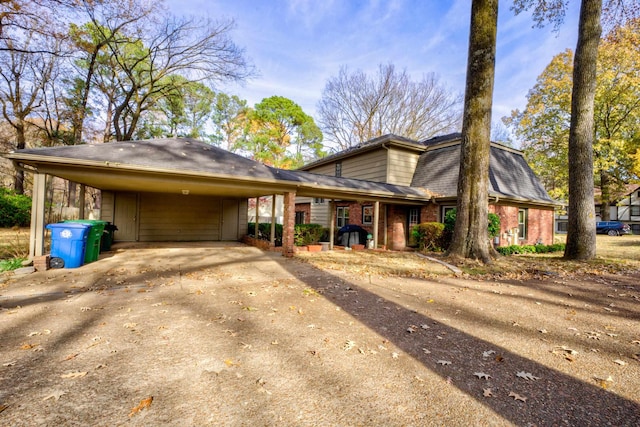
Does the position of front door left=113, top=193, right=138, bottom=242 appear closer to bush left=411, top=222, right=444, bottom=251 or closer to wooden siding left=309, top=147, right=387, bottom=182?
wooden siding left=309, top=147, right=387, bottom=182

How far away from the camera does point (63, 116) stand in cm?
1831

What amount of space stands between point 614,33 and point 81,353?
2047 cm

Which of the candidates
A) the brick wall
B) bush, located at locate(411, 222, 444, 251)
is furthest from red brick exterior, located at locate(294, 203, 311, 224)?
bush, located at locate(411, 222, 444, 251)

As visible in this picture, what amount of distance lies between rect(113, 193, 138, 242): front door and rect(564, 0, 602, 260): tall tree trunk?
16145 mm

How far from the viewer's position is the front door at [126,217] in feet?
38.0

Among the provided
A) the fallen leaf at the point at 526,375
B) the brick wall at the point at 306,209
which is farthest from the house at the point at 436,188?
the fallen leaf at the point at 526,375

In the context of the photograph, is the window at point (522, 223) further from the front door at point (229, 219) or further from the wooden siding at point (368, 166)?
the front door at point (229, 219)

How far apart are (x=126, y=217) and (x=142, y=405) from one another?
11867 mm

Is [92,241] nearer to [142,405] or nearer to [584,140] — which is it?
[142,405]

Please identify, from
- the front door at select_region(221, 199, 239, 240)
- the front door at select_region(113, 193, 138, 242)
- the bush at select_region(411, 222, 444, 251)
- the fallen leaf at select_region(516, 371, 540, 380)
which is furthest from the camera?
the front door at select_region(221, 199, 239, 240)

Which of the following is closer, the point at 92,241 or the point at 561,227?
the point at 92,241

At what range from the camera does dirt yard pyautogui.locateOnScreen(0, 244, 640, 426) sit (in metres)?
2.04

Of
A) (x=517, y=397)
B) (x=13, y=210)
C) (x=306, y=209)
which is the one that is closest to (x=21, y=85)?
(x=13, y=210)

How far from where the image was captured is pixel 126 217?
11.7 metres
